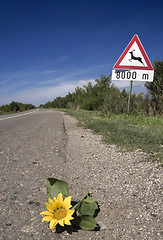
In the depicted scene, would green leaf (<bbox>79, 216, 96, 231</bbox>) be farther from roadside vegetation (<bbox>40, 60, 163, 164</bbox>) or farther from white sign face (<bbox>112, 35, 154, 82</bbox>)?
white sign face (<bbox>112, 35, 154, 82</bbox>)

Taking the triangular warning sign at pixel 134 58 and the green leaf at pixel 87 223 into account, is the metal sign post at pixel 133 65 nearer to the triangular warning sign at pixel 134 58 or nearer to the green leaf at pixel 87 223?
the triangular warning sign at pixel 134 58

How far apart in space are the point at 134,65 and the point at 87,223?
5.72m

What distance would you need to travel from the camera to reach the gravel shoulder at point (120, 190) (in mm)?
1097

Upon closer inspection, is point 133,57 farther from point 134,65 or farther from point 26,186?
point 26,186

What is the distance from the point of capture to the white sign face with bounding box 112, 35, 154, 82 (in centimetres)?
583

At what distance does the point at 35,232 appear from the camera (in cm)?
108

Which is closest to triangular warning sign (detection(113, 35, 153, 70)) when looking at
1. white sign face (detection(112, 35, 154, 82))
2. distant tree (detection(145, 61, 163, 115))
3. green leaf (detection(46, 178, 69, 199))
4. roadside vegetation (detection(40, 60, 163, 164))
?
white sign face (detection(112, 35, 154, 82))

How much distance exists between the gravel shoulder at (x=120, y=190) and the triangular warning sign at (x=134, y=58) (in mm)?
4132

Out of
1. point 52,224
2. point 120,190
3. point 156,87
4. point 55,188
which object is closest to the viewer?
point 52,224

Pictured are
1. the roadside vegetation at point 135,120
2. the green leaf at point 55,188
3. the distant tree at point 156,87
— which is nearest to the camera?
the green leaf at point 55,188

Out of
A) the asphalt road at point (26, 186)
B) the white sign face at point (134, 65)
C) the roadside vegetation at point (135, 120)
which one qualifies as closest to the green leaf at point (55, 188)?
the asphalt road at point (26, 186)

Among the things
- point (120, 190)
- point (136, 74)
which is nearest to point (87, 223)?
point (120, 190)

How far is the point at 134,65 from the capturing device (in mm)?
6035

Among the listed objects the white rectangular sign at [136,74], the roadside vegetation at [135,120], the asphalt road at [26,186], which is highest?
the white rectangular sign at [136,74]
